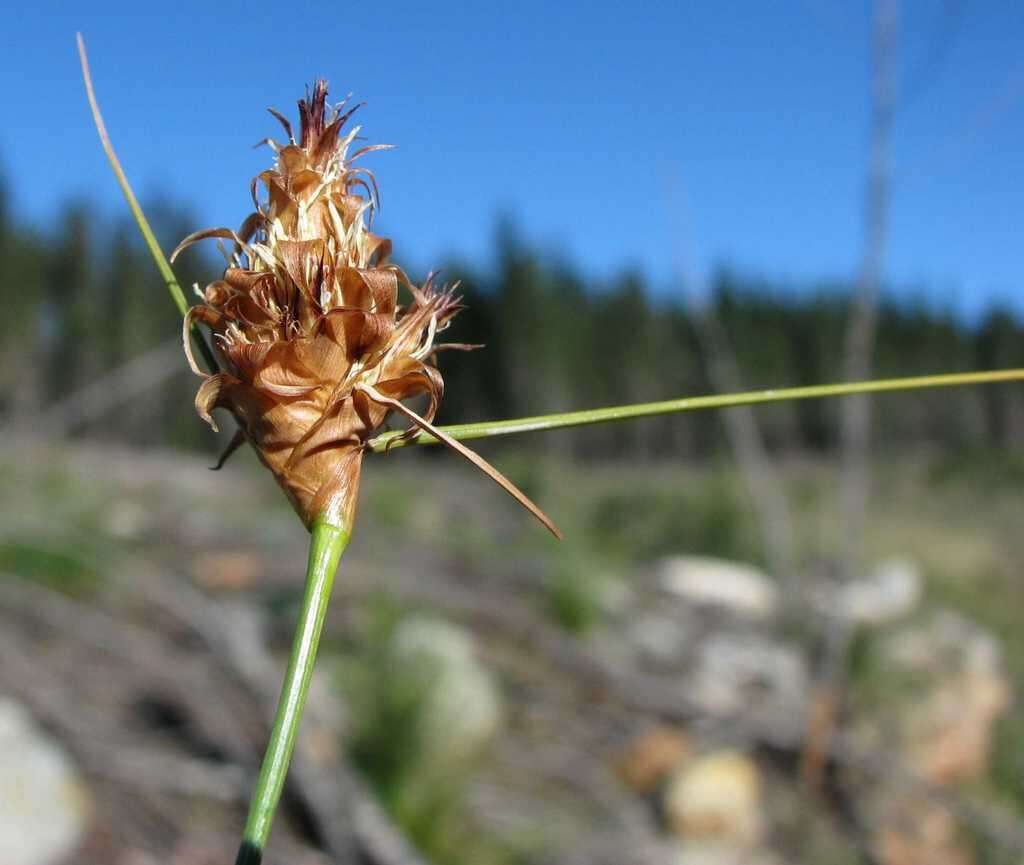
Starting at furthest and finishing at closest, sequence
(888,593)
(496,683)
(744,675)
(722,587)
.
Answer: (888,593)
(722,587)
(744,675)
(496,683)

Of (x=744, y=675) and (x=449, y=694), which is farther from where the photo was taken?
(x=744, y=675)

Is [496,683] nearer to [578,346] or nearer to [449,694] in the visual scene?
[449,694]

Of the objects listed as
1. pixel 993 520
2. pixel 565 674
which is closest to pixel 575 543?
pixel 565 674

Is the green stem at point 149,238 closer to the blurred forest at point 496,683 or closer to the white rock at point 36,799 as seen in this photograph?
the blurred forest at point 496,683

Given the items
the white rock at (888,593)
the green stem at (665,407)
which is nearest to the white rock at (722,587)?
the white rock at (888,593)

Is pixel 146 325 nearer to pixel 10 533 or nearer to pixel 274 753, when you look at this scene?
pixel 10 533

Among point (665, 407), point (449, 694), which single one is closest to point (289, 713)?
point (665, 407)

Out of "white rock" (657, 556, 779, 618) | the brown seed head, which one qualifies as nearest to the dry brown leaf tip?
the brown seed head
